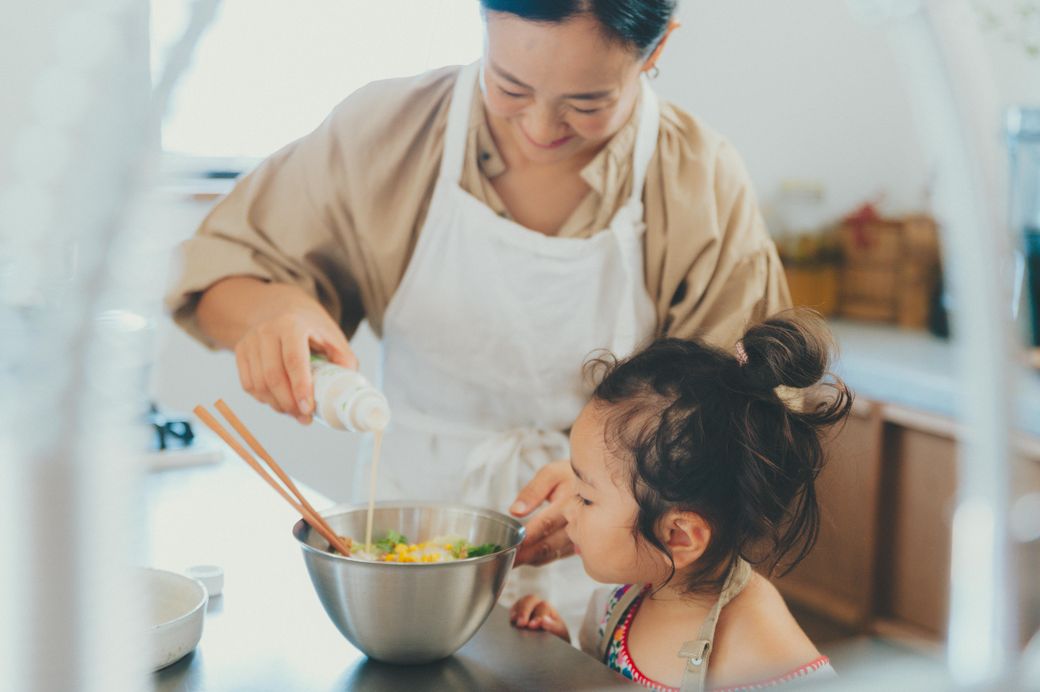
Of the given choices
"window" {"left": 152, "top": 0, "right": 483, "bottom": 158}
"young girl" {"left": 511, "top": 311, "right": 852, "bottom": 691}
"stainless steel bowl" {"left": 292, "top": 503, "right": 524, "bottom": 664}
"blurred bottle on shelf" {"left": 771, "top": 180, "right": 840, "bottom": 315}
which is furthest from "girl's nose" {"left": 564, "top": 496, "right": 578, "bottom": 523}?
"blurred bottle on shelf" {"left": 771, "top": 180, "right": 840, "bottom": 315}

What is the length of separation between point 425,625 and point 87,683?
60cm

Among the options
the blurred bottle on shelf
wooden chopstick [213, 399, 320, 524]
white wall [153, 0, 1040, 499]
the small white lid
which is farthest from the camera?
the blurred bottle on shelf

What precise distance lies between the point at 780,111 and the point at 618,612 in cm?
175

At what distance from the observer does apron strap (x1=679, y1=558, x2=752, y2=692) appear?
3.54ft

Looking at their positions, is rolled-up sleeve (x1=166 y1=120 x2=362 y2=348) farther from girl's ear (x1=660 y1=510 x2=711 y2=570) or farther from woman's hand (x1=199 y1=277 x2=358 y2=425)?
girl's ear (x1=660 y1=510 x2=711 y2=570)

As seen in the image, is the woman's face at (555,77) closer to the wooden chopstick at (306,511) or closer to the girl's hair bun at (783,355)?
the girl's hair bun at (783,355)

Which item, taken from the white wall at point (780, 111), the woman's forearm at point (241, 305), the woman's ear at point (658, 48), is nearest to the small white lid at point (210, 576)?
the woman's forearm at point (241, 305)

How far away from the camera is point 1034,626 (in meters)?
0.48

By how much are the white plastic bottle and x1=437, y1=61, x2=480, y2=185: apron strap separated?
389 mm

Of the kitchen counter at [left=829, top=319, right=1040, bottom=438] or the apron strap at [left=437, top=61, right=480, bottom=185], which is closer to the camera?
the apron strap at [left=437, top=61, right=480, bottom=185]

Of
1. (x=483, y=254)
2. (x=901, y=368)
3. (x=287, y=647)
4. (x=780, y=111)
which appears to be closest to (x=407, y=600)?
(x=287, y=647)

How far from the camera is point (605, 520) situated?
112cm

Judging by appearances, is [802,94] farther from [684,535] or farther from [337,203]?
[684,535]

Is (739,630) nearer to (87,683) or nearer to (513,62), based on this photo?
(513,62)
